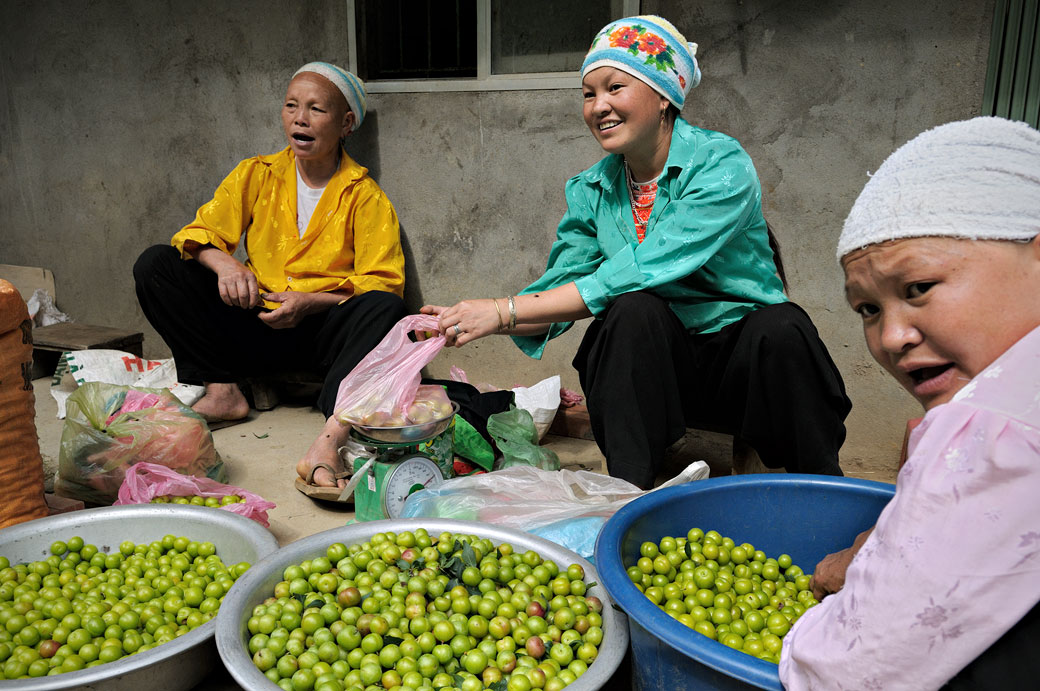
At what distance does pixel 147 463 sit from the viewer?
2.57 meters

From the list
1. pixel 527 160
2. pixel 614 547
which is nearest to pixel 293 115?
pixel 527 160

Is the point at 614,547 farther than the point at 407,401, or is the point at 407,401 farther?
the point at 407,401

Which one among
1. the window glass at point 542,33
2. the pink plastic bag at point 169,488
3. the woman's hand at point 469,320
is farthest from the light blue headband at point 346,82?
the pink plastic bag at point 169,488

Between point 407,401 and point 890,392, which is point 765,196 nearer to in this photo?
point 890,392

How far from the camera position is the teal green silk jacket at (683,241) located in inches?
93.7

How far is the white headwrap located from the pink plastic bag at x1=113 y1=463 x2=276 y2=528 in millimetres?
1927

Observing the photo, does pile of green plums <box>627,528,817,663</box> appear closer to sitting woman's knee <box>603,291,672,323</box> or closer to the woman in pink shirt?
the woman in pink shirt

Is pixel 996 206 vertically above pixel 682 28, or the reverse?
pixel 682 28

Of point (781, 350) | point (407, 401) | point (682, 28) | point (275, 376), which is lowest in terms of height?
point (275, 376)

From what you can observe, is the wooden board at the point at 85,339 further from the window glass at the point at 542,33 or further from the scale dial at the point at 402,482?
the scale dial at the point at 402,482

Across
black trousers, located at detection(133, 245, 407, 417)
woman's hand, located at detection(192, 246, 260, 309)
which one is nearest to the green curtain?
black trousers, located at detection(133, 245, 407, 417)

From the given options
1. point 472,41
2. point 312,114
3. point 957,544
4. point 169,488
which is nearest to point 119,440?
point 169,488

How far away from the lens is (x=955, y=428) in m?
1.00

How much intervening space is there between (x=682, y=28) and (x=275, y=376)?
250 cm
